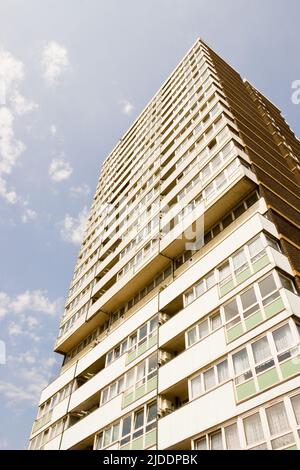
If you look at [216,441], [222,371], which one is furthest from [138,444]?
[222,371]

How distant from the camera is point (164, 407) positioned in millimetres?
15922

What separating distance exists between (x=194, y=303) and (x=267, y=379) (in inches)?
223

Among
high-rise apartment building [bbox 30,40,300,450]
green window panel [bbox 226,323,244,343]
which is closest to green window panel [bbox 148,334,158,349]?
high-rise apartment building [bbox 30,40,300,450]

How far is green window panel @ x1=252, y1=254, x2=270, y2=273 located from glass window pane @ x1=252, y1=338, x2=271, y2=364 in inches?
114

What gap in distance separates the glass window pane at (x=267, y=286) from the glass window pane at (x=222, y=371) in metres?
2.84

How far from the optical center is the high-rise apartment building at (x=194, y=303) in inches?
499

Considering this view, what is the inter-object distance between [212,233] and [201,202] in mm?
2212

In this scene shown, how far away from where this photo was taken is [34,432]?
25375 mm

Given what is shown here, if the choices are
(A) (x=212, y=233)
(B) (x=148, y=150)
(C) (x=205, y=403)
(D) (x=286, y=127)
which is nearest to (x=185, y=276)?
(A) (x=212, y=233)

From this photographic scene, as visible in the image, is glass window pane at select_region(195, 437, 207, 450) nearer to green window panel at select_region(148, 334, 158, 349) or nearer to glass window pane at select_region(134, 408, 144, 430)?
glass window pane at select_region(134, 408, 144, 430)

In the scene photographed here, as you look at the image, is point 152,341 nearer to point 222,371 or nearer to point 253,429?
point 222,371

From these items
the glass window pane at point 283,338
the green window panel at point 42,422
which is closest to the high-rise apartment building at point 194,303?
the glass window pane at point 283,338

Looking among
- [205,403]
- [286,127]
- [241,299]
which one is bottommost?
[205,403]
